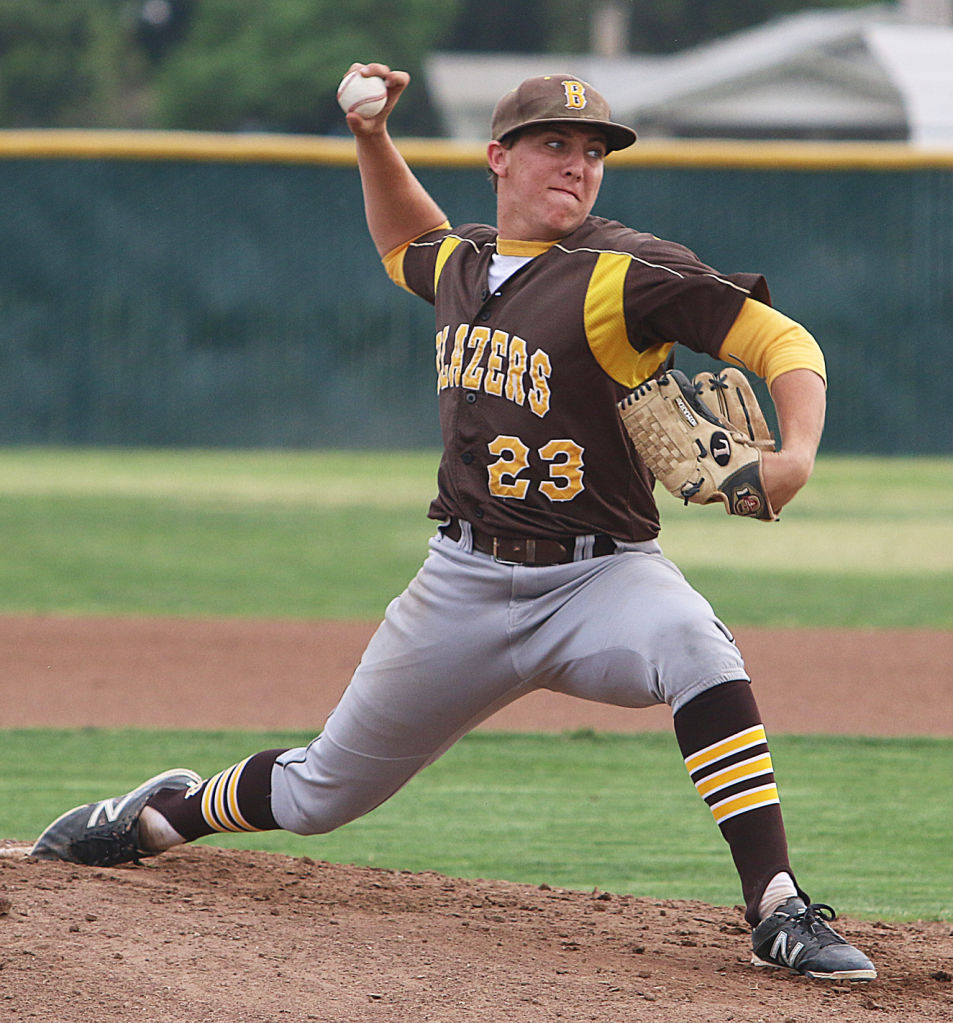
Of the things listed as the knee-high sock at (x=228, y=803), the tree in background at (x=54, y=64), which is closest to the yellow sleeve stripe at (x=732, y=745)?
the knee-high sock at (x=228, y=803)

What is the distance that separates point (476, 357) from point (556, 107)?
1.61ft

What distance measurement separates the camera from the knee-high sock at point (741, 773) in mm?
2920

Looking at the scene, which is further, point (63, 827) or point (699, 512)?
point (699, 512)

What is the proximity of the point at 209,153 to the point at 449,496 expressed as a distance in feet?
46.2

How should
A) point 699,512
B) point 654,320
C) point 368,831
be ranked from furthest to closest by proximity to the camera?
Answer: point 699,512 → point 368,831 → point 654,320

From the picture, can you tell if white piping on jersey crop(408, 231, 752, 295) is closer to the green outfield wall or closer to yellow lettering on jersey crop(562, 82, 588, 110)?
yellow lettering on jersey crop(562, 82, 588, 110)

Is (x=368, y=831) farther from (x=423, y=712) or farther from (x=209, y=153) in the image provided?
(x=209, y=153)

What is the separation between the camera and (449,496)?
10.8 feet

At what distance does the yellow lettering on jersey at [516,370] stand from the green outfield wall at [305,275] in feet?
44.7

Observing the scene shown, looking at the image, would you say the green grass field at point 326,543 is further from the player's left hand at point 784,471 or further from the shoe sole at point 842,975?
the player's left hand at point 784,471

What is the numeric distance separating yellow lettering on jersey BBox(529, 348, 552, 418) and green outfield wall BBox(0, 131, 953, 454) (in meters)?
13.6

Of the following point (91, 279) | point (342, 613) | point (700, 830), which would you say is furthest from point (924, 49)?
point (700, 830)

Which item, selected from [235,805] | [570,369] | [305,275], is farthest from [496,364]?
[305,275]

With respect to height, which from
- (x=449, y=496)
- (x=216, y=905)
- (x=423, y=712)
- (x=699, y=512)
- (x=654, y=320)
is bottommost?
(x=216, y=905)
